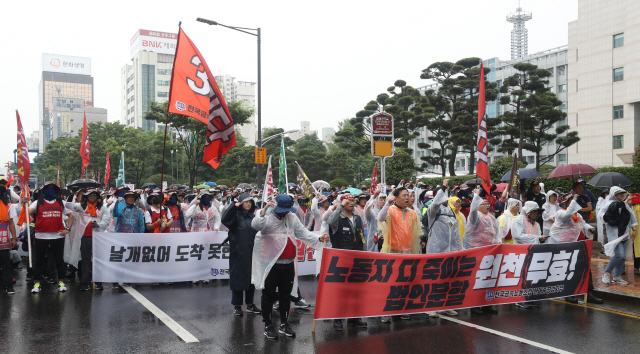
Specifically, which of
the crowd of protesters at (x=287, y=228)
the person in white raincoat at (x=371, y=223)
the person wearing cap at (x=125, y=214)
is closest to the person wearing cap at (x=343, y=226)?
the crowd of protesters at (x=287, y=228)

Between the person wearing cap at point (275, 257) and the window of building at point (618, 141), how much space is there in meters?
41.7

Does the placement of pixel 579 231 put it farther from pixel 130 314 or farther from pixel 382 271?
pixel 130 314

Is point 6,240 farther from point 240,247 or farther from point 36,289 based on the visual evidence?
point 240,247

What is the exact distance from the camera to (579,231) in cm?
862

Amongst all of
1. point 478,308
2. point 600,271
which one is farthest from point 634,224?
point 478,308

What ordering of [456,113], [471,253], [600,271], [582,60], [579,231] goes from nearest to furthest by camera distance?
[471,253] < [579,231] < [600,271] < [456,113] < [582,60]

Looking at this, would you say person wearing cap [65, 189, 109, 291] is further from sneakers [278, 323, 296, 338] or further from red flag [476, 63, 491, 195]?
red flag [476, 63, 491, 195]

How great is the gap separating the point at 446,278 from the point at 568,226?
9.42 feet

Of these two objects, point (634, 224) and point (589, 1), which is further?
point (589, 1)

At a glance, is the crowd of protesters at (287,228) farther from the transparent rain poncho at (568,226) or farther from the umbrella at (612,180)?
the umbrella at (612,180)

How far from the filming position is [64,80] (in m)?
186

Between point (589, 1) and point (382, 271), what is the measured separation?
43.5 m

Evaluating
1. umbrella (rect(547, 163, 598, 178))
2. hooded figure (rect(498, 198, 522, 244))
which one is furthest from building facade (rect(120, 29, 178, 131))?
hooded figure (rect(498, 198, 522, 244))

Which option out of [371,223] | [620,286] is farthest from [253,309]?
[620,286]
